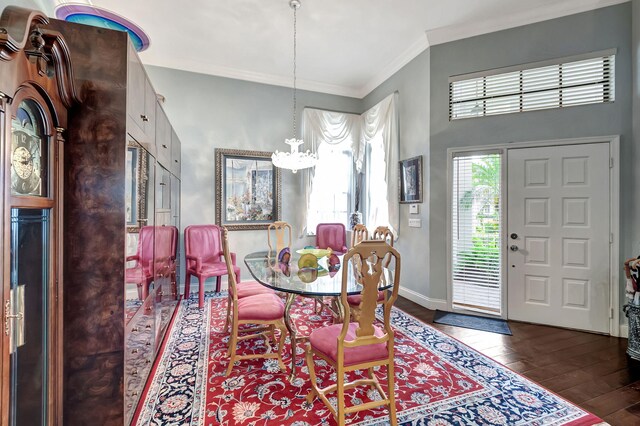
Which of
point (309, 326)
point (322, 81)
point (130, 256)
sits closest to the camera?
point (130, 256)

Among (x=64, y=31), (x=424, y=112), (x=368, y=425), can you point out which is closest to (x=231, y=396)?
(x=368, y=425)

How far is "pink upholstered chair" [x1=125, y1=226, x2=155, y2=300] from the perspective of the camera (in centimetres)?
181

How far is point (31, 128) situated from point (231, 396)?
197 cm

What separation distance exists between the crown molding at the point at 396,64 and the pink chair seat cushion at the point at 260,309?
3.80 m

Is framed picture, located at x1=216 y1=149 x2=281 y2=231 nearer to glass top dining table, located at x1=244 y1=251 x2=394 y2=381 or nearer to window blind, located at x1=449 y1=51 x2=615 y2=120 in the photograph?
glass top dining table, located at x1=244 y1=251 x2=394 y2=381

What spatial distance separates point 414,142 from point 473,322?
2.49 meters

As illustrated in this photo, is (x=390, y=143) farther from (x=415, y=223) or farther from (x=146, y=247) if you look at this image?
(x=146, y=247)

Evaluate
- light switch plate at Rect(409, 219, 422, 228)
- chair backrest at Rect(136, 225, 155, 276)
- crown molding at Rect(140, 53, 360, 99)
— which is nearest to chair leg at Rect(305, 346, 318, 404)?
chair backrest at Rect(136, 225, 155, 276)

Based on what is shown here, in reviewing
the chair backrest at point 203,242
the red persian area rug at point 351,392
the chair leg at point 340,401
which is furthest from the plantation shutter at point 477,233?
the chair backrest at point 203,242

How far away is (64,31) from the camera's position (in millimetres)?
1530

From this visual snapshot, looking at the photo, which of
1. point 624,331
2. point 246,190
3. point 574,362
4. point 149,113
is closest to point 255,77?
point 246,190

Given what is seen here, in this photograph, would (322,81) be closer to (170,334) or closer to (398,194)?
(398,194)

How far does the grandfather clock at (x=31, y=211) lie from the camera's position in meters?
1.08

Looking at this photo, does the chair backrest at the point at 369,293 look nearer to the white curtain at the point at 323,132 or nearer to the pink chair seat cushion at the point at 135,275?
the pink chair seat cushion at the point at 135,275
